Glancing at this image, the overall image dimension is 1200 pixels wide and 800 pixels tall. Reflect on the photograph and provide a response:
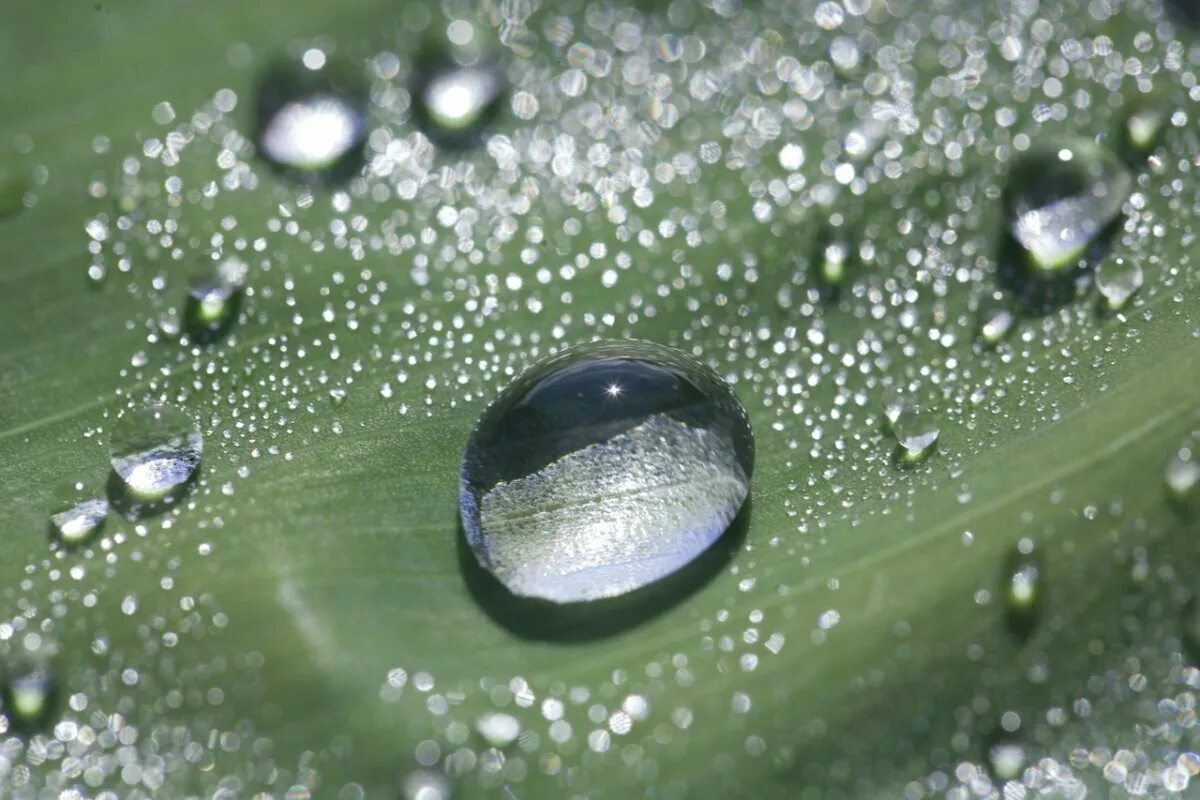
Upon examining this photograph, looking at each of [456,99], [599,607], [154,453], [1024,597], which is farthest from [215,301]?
[1024,597]

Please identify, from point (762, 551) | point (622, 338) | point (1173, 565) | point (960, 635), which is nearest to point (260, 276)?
point (622, 338)

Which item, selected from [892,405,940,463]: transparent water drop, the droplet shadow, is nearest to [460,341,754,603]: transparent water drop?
the droplet shadow

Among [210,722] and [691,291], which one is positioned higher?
[691,291]

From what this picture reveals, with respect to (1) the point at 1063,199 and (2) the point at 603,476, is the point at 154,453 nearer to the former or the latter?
(2) the point at 603,476

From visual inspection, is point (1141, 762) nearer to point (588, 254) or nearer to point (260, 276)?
point (588, 254)

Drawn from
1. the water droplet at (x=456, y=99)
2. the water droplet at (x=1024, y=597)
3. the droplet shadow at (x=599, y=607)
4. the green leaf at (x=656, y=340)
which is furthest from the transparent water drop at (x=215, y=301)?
the water droplet at (x=1024, y=597)

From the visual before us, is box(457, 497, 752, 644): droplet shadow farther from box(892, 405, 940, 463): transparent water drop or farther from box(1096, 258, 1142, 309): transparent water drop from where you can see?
box(1096, 258, 1142, 309): transparent water drop

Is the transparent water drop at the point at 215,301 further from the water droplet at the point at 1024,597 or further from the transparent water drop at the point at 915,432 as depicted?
the water droplet at the point at 1024,597

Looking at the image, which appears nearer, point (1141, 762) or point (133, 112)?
point (1141, 762)
